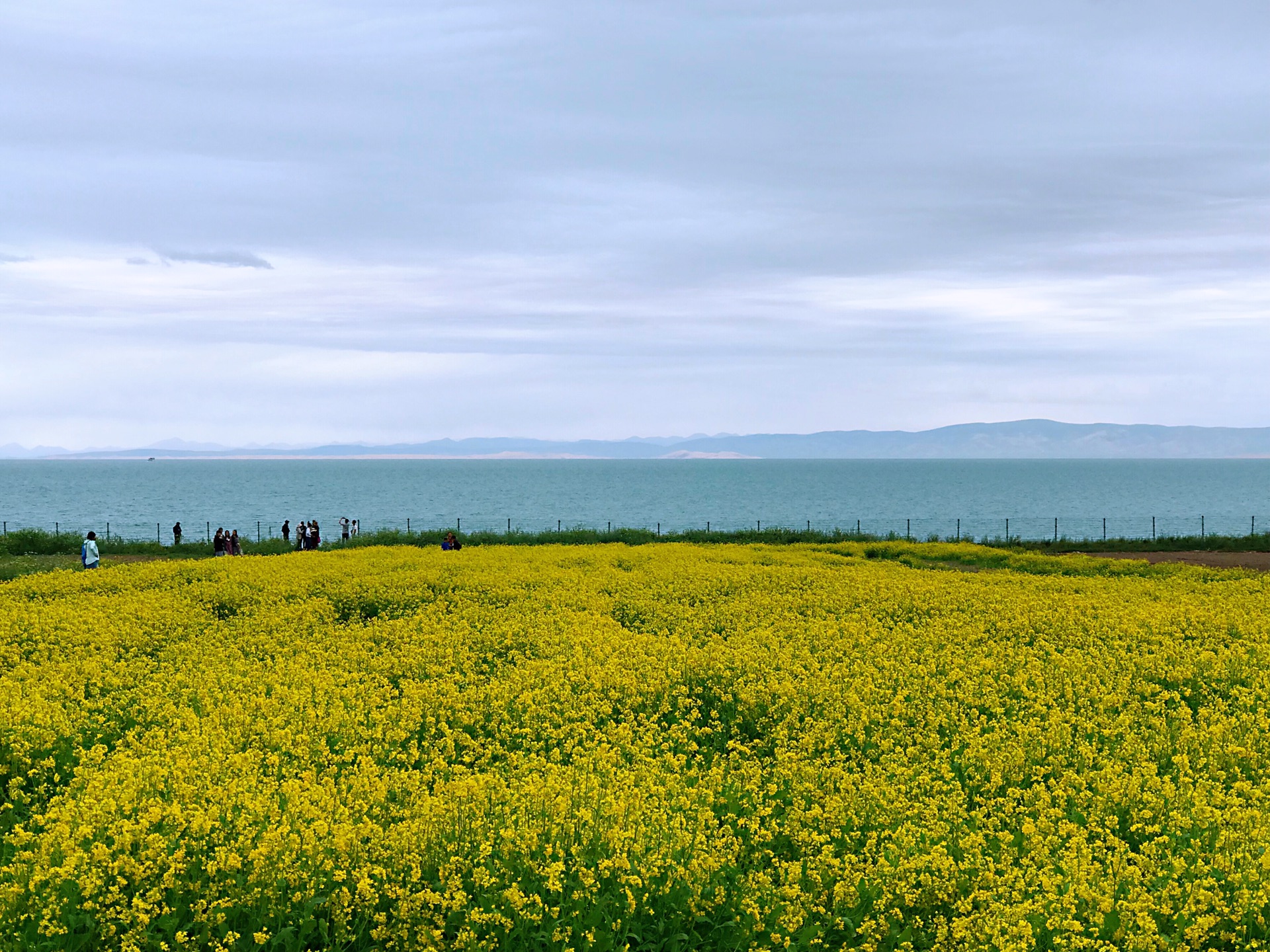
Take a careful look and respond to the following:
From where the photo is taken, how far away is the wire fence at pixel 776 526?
10262cm

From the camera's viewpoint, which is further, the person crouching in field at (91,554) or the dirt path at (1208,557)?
the dirt path at (1208,557)

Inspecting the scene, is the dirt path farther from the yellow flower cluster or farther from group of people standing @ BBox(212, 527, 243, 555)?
group of people standing @ BBox(212, 527, 243, 555)

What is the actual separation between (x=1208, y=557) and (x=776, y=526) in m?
76.1

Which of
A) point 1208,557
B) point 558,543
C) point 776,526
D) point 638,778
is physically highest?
point 558,543

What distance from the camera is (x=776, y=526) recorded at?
389ft

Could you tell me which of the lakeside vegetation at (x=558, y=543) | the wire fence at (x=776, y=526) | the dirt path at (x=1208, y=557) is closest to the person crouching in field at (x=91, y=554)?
the lakeside vegetation at (x=558, y=543)

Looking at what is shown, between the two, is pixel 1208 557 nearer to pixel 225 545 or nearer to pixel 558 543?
pixel 558 543

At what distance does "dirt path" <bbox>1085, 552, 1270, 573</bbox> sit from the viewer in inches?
1519

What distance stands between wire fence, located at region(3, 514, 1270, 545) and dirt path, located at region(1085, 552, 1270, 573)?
174 feet

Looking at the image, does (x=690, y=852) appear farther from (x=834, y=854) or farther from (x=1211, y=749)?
(x=1211, y=749)

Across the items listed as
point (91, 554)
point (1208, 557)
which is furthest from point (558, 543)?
point (1208, 557)

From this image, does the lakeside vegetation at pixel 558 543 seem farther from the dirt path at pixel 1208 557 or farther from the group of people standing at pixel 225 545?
the group of people standing at pixel 225 545

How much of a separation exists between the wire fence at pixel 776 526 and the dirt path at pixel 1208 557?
5302 cm

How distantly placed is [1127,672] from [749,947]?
9.80 meters
